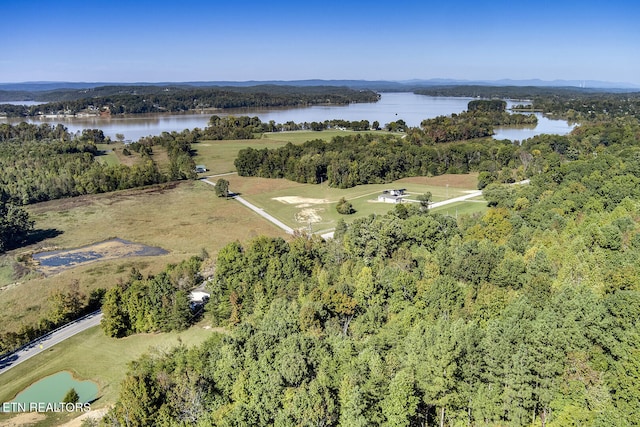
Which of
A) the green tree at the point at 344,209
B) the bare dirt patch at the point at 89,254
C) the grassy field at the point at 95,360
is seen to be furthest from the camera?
the green tree at the point at 344,209

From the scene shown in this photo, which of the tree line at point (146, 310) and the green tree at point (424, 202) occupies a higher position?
the green tree at point (424, 202)

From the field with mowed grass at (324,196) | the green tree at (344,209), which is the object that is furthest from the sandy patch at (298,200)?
the green tree at (344,209)

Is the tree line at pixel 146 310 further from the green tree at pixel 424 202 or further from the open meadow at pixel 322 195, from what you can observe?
the green tree at pixel 424 202

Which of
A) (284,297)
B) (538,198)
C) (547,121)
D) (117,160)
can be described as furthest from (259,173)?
(547,121)

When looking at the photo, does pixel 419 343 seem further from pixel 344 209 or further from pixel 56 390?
pixel 344 209

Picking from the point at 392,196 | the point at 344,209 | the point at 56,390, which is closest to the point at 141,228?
the point at 344,209

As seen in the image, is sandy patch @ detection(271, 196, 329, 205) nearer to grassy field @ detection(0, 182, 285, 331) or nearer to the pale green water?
grassy field @ detection(0, 182, 285, 331)

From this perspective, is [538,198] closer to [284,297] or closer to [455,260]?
[455,260]
